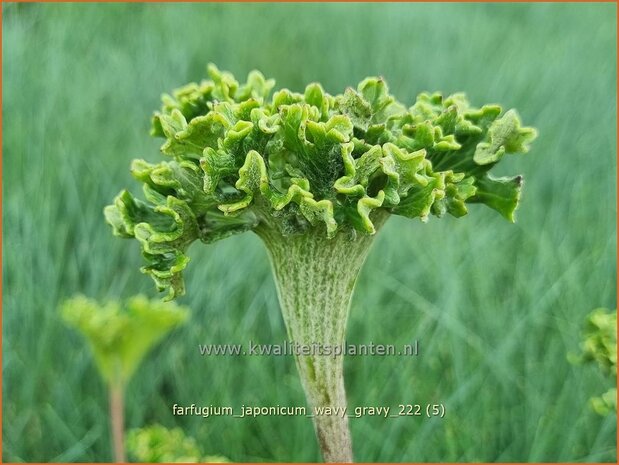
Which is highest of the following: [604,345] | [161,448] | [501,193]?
[501,193]

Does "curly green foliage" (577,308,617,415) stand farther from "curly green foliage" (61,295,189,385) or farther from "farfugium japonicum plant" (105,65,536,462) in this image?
"curly green foliage" (61,295,189,385)

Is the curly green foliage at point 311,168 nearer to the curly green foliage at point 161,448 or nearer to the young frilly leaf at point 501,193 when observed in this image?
the young frilly leaf at point 501,193

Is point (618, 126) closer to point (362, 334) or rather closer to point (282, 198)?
point (362, 334)

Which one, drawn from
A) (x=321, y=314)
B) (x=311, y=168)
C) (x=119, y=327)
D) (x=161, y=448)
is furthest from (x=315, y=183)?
(x=161, y=448)

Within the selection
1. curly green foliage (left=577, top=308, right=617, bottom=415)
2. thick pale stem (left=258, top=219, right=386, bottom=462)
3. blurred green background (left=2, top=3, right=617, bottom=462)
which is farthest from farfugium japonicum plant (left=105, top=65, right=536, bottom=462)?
blurred green background (left=2, top=3, right=617, bottom=462)

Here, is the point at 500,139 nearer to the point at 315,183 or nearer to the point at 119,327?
the point at 315,183

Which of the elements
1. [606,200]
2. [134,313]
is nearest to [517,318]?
[606,200]
